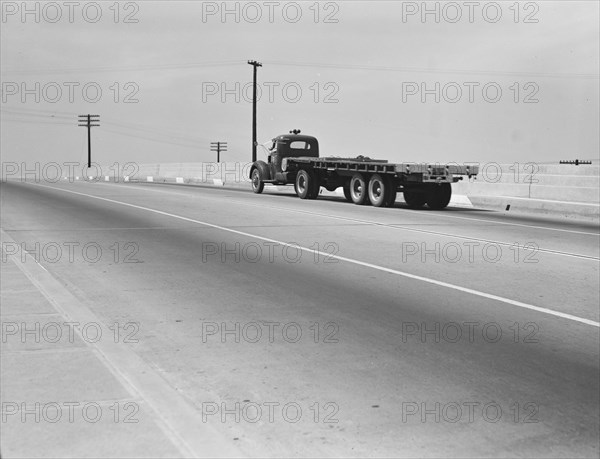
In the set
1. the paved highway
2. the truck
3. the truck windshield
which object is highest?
the truck windshield

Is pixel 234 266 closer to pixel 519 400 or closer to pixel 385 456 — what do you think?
pixel 519 400

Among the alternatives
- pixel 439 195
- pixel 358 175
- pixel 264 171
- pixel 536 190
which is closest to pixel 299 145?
pixel 264 171

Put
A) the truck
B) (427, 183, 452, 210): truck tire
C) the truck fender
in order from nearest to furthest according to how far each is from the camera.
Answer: the truck, (427, 183, 452, 210): truck tire, the truck fender

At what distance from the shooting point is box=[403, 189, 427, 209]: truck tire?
2377cm

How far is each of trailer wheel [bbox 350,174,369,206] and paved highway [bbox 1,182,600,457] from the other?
890cm

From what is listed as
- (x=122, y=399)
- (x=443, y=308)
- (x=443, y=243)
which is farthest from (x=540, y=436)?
(x=443, y=243)

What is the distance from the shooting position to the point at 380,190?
23000mm

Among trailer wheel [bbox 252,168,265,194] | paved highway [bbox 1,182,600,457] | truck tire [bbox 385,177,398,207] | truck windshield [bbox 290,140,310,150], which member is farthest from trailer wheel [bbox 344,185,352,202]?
paved highway [bbox 1,182,600,457]

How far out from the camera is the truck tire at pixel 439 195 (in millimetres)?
23219

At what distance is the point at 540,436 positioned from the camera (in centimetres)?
448

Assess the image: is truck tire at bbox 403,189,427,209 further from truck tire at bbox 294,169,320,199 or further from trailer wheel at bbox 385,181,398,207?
truck tire at bbox 294,169,320,199

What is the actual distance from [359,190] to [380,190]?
63.1 inches

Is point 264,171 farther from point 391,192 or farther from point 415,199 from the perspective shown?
point 391,192

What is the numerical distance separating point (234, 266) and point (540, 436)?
6626mm
